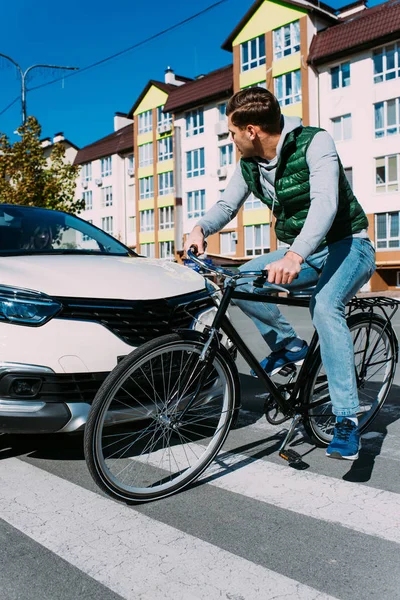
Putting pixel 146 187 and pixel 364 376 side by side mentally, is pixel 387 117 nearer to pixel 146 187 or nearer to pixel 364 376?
pixel 146 187

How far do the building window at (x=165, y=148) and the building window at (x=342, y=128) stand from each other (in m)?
16.8

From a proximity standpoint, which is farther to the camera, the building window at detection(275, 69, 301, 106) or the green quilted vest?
the building window at detection(275, 69, 301, 106)

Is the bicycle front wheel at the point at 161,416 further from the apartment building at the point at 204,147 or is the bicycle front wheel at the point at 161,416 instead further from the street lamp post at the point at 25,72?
the apartment building at the point at 204,147

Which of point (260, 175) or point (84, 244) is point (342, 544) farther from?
point (84, 244)

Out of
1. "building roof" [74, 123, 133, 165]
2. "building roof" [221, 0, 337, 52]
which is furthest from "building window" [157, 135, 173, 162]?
"building roof" [221, 0, 337, 52]

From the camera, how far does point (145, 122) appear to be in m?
53.6

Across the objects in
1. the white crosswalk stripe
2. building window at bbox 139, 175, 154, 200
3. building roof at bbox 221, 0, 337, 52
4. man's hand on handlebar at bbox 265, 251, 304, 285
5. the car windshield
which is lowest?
the white crosswalk stripe

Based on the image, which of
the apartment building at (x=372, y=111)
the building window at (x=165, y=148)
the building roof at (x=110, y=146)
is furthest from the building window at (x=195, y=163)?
the apartment building at (x=372, y=111)

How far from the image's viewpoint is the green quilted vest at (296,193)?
3484 millimetres

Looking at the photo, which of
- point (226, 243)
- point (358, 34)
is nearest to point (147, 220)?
point (226, 243)

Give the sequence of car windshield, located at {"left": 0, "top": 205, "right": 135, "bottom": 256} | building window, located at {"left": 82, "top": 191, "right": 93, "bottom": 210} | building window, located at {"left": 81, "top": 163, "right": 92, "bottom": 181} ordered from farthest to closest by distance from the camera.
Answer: building window, located at {"left": 82, "top": 191, "right": 93, "bottom": 210} < building window, located at {"left": 81, "top": 163, "right": 92, "bottom": 181} < car windshield, located at {"left": 0, "top": 205, "right": 135, "bottom": 256}

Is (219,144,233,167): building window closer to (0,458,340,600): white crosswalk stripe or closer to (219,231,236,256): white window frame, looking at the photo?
(219,231,236,256): white window frame

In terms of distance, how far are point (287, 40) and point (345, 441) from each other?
3895 cm

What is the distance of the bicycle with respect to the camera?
10.1 ft
